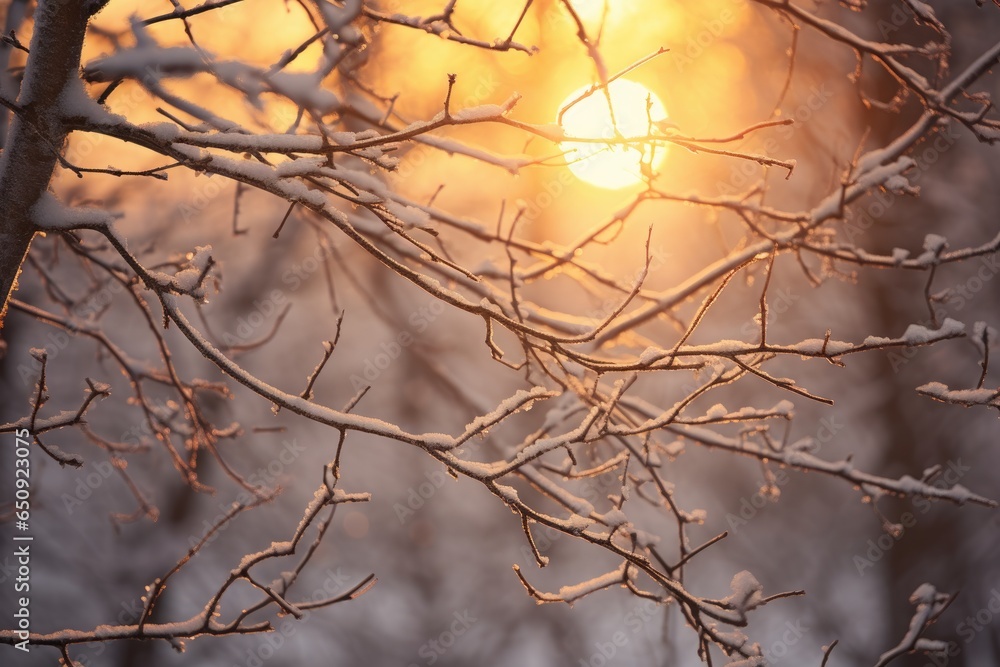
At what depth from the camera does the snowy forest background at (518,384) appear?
706cm

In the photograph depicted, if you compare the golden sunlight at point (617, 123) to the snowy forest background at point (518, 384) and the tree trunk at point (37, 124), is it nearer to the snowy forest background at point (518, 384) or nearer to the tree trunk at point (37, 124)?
the tree trunk at point (37, 124)

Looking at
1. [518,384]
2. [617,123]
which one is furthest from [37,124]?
[518,384]

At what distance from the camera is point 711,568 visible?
8945 millimetres

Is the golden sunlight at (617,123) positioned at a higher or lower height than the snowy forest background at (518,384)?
lower

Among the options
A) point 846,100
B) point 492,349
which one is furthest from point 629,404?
point 846,100

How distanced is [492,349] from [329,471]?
53 cm

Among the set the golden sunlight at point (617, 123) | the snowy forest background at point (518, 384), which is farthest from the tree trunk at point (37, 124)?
the snowy forest background at point (518, 384)

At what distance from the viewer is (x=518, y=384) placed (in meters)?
9.30

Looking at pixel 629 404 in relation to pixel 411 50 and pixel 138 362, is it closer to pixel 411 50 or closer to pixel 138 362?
pixel 138 362

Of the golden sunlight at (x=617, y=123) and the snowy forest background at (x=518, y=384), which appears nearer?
the golden sunlight at (x=617, y=123)

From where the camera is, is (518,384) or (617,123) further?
(518,384)

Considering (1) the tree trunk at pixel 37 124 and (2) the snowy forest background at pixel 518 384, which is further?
(2) the snowy forest background at pixel 518 384

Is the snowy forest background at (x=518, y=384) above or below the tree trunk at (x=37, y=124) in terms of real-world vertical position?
above

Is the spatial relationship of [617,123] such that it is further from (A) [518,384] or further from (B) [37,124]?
(A) [518,384]
